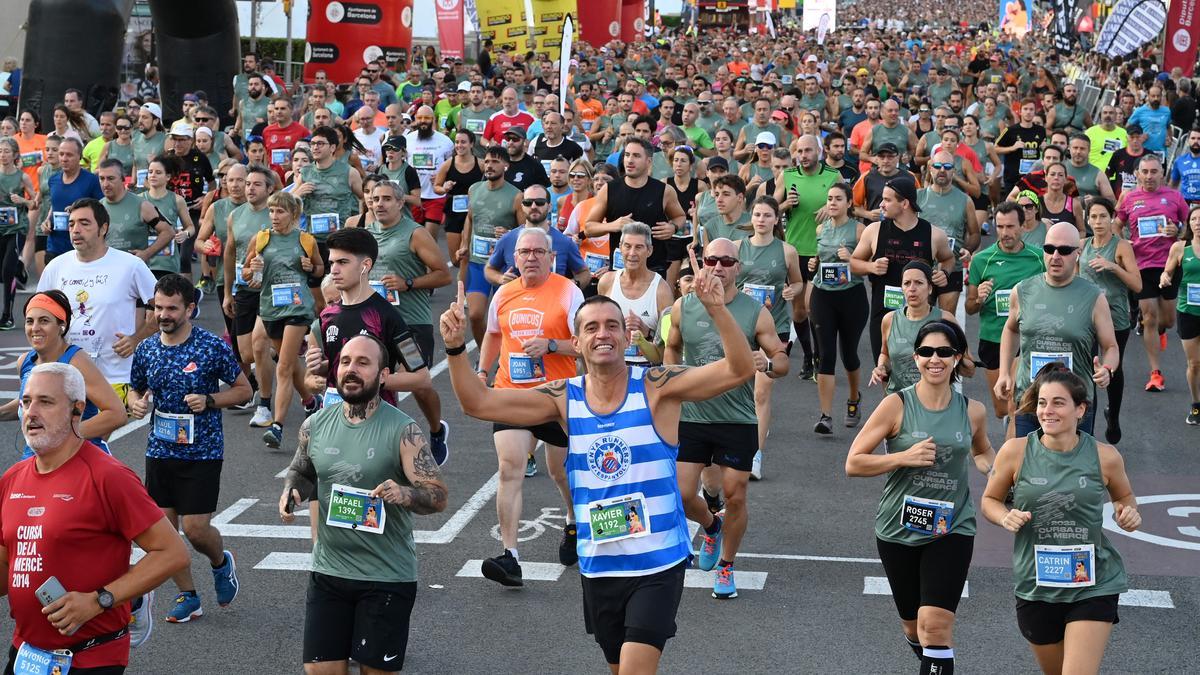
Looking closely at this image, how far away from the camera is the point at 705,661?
7727 millimetres

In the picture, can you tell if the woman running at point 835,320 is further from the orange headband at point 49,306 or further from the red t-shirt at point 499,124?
the red t-shirt at point 499,124

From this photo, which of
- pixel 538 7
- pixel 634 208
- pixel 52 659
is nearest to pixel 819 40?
pixel 538 7

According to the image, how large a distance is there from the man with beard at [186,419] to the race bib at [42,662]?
2783mm

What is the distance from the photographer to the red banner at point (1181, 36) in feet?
97.6

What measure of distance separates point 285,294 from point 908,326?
4526mm

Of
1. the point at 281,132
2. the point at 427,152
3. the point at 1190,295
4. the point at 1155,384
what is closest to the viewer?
the point at 1190,295

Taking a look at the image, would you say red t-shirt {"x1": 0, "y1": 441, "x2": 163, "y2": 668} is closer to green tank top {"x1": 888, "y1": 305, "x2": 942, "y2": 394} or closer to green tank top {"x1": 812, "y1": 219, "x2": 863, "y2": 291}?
green tank top {"x1": 888, "y1": 305, "x2": 942, "y2": 394}

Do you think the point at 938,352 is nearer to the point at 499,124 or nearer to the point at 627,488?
the point at 627,488

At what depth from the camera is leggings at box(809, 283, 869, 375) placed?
41.6 ft

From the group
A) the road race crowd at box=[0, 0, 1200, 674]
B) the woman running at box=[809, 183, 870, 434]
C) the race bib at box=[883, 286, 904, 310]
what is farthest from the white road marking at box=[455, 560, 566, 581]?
the woman running at box=[809, 183, 870, 434]

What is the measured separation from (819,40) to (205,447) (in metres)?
53.4

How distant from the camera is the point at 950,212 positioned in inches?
543

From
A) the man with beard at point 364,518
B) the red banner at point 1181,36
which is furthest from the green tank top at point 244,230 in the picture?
the red banner at point 1181,36

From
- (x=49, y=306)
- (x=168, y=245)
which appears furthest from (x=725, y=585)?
(x=168, y=245)
